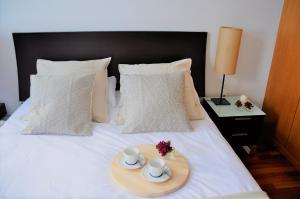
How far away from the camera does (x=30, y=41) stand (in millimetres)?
2150

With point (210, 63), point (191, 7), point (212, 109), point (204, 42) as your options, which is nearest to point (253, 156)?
point (212, 109)

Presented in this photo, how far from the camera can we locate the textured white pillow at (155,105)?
1805 millimetres

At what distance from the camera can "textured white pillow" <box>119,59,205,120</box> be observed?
2016mm

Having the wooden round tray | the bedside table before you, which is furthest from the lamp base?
the wooden round tray

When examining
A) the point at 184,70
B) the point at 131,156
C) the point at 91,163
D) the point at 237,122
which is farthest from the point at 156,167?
the point at 237,122

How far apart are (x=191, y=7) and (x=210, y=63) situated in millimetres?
571

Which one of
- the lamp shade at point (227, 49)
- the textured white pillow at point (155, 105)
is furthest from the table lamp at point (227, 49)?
the textured white pillow at point (155, 105)

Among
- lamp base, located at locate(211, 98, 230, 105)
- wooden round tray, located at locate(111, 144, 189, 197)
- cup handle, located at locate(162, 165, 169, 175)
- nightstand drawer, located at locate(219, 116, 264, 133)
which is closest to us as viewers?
wooden round tray, located at locate(111, 144, 189, 197)

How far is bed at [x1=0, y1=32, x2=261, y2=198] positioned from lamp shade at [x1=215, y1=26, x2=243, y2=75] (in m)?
0.20

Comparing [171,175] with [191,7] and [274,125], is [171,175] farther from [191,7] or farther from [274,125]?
[274,125]

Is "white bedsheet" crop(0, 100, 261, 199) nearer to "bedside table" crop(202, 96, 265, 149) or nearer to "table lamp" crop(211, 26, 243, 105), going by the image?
"bedside table" crop(202, 96, 265, 149)

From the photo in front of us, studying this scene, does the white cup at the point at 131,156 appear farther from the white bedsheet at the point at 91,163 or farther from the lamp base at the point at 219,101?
the lamp base at the point at 219,101

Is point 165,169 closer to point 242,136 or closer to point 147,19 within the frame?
point 242,136

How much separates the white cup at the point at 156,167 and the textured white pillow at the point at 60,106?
0.60 meters
